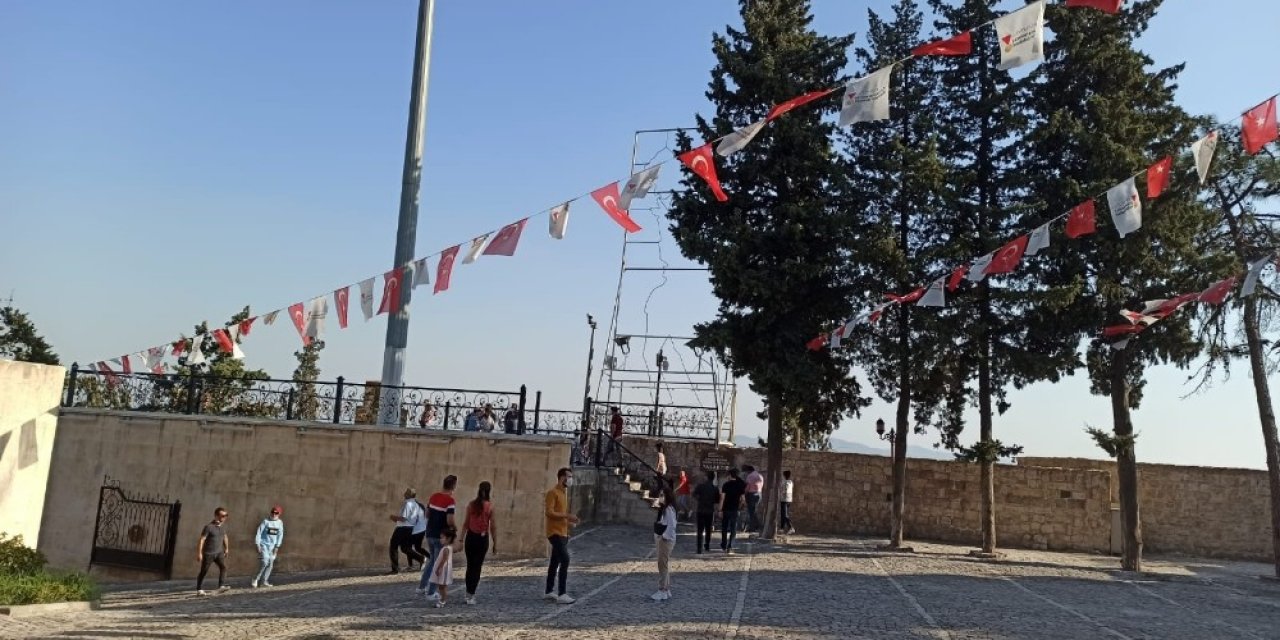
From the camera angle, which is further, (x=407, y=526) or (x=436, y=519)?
(x=407, y=526)

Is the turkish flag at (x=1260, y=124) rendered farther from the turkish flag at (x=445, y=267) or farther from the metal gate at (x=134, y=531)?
the metal gate at (x=134, y=531)

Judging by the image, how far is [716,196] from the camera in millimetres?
17000

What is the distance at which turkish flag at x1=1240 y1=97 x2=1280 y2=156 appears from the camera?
11.8 meters

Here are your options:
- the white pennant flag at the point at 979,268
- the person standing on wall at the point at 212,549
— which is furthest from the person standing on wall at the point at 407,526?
the white pennant flag at the point at 979,268

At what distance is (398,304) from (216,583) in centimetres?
635

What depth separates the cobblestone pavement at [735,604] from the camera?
35.6 feet

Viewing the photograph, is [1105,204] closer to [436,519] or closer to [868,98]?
[868,98]

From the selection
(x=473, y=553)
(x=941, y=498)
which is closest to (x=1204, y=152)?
(x=473, y=553)

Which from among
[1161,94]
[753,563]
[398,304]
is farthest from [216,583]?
[1161,94]

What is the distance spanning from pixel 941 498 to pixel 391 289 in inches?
601

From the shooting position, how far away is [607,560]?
660 inches

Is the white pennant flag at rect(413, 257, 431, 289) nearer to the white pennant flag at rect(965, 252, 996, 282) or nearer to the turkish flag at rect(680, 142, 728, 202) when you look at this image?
the turkish flag at rect(680, 142, 728, 202)

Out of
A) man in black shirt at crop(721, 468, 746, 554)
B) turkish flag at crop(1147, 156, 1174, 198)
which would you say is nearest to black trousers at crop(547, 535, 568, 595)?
man in black shirt at crop(721, 468, 746, 554)

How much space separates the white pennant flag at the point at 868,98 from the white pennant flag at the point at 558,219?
4.87 meters
